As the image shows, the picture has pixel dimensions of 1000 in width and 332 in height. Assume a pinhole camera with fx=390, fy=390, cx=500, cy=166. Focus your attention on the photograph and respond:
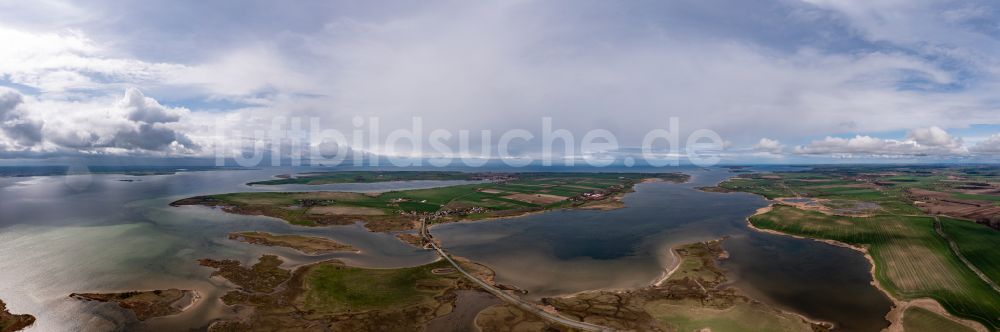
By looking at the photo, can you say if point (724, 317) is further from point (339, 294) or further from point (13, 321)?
point (13, 321)

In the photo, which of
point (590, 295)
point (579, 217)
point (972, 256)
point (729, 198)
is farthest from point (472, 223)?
point (729, 198)

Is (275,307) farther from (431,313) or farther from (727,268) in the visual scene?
(727,268)

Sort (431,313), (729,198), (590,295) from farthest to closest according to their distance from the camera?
(729,198) < (590,295) < (431,313)

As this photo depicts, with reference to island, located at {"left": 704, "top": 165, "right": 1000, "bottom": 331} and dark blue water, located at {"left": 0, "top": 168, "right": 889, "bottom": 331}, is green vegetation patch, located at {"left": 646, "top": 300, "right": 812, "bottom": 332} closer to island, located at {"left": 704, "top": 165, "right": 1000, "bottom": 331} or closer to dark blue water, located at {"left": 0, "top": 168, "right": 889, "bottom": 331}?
dark blue water, located at {"left": 0, "top": 168, "right": 889, "bottom": 331}

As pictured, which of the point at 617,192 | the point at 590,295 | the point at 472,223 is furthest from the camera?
the point at 617,192

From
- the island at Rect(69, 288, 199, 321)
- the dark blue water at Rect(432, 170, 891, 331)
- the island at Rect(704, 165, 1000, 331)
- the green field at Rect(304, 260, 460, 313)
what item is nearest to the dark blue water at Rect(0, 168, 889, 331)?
the dark blue water at Rect(432, 170, 891, 331)

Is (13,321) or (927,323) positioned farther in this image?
(927,323)

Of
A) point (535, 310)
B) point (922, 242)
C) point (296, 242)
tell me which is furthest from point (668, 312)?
point (296, 242)
